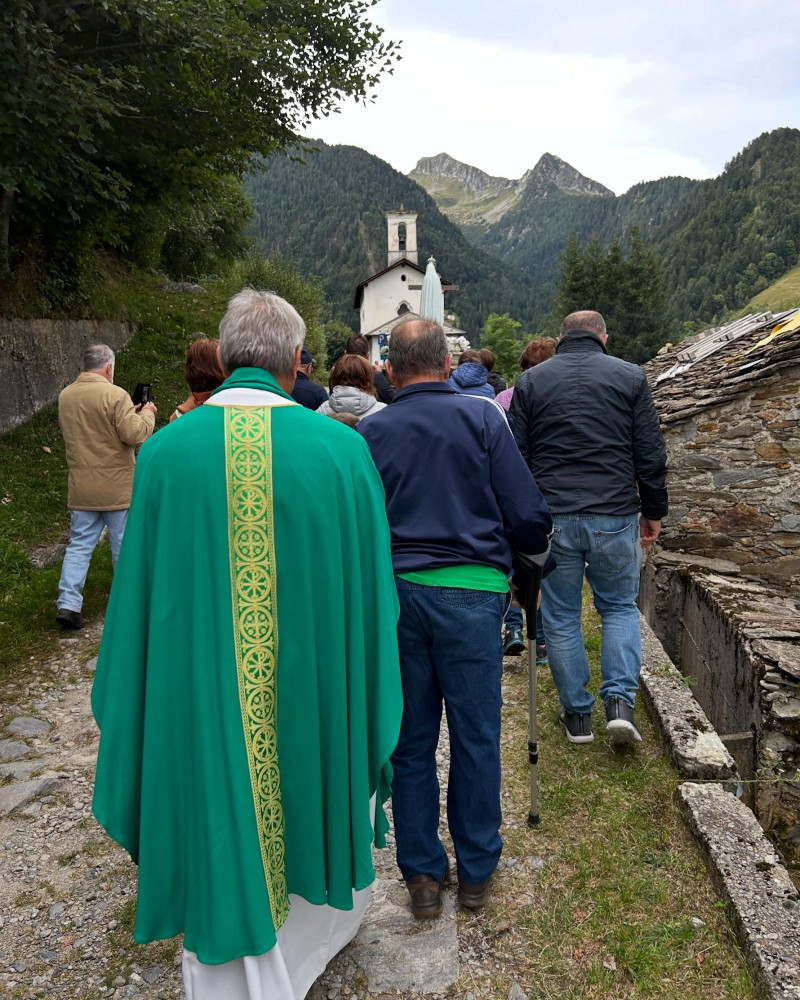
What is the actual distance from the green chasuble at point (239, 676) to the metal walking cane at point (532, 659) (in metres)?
0.99

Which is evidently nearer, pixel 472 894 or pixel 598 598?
pixel 472 894

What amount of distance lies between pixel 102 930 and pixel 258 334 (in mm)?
2312

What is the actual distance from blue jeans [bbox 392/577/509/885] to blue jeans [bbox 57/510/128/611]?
375 cm

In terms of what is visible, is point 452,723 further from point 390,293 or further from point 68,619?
point 390,293

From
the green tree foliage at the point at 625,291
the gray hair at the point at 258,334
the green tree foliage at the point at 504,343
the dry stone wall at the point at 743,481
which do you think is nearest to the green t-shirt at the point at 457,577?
the gray hair at the point at 258,334

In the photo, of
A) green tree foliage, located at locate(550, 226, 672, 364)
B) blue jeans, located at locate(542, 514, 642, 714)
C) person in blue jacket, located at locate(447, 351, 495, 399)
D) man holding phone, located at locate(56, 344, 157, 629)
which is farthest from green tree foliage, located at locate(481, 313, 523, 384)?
blue jeans, located at locate(542, 514, 642, 714)

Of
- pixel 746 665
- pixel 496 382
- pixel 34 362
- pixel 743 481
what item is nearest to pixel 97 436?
pixel 496 382

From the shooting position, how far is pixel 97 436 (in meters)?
5.58

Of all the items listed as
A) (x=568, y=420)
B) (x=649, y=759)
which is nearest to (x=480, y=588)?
(x=568, y=420)

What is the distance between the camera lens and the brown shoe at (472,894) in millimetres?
2756

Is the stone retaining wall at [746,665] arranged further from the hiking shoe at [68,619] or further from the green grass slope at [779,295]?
the green grass slope at [779,295]

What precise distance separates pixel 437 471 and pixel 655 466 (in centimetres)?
176

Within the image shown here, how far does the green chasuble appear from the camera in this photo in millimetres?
2008

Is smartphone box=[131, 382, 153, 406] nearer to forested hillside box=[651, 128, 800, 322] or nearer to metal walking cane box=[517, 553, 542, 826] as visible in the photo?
metal walking cane box=[517, 553, 542, 826]
